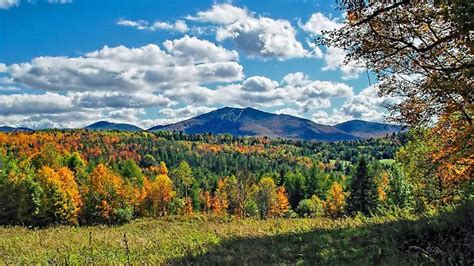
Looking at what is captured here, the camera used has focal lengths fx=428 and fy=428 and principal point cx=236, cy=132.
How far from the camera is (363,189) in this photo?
60094 mm

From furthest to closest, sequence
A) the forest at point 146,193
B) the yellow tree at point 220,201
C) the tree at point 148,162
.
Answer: the tree at point 148,162 → the yellow tree at point 220,201 → the forest at point 146,193

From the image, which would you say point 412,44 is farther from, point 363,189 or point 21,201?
point 21,201

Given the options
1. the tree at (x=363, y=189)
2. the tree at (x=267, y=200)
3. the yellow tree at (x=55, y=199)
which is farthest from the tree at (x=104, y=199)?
the tree at (x=267, y=200)

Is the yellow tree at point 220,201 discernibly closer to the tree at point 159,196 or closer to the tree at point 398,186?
the tree at point 159,196

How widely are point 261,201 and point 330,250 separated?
99842 mm

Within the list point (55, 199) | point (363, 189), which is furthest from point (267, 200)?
point (55, 199)

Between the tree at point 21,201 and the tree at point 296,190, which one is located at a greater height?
the tree at point 21,201

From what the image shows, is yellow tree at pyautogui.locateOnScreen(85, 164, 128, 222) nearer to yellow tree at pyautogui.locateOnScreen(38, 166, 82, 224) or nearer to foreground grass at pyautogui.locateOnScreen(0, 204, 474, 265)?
yellow tree at pyautogui.locateOnScreen(38, 166, 82, 224)

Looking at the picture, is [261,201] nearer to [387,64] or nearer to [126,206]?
[126,206]

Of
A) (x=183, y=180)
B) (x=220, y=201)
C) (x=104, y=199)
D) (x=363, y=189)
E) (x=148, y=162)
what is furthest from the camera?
(x=148, y=162)

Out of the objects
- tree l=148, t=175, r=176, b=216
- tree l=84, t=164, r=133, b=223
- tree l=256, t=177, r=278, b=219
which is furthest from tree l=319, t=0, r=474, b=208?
tree l=256, t=177, r=278, b=219

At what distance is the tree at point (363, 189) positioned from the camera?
59812 mm

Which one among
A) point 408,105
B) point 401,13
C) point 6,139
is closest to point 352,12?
point 401,13

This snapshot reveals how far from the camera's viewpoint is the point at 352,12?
36.4 ft
